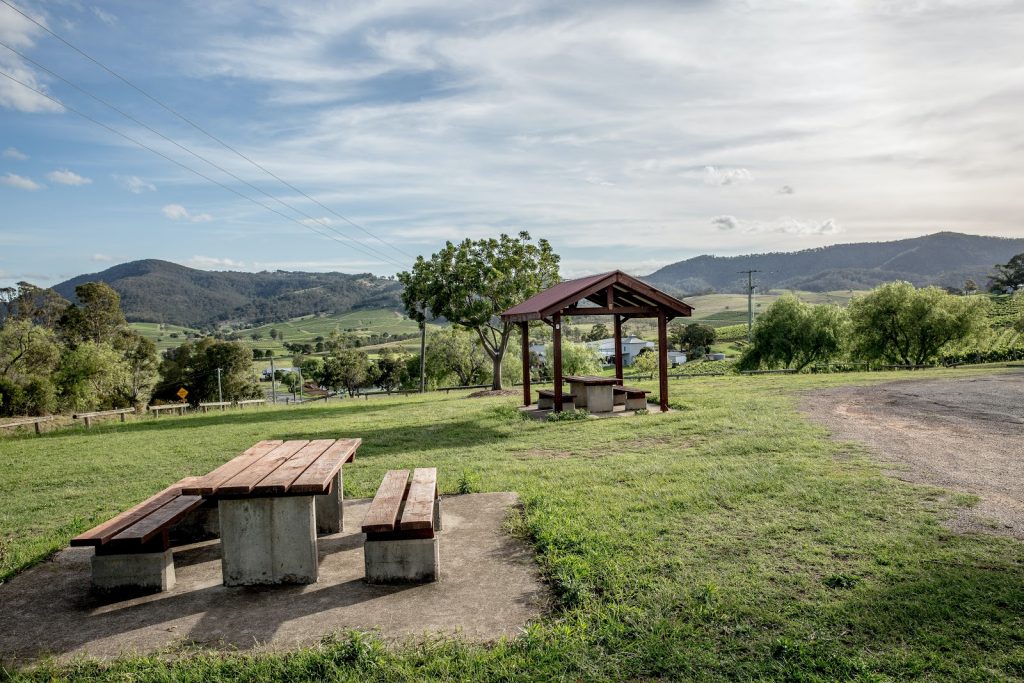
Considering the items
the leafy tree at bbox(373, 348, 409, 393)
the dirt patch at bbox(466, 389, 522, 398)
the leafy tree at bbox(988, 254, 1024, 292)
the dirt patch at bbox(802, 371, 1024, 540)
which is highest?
the leafy tree at bbox(988, 254, 1024, 292)

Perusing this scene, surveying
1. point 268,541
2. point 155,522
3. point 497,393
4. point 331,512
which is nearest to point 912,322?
point 497,393

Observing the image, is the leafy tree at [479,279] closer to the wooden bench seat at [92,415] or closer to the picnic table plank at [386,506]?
the wooden bench seat at [92,415]

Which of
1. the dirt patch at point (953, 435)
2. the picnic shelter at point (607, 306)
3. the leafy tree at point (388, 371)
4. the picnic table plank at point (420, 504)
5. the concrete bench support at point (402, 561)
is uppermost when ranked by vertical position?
the picnic shelter at point (607, 306)

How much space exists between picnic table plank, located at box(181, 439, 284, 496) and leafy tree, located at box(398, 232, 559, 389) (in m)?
17.7

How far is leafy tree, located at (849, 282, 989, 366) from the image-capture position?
3669cm

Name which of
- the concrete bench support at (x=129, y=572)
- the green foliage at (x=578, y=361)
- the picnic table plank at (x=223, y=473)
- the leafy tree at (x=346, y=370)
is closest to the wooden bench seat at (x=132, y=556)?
the concrete bench support at (x=129, y=572)

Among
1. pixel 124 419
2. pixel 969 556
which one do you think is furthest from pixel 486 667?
pixel 124 419

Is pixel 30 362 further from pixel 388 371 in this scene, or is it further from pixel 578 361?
pixel 388 371

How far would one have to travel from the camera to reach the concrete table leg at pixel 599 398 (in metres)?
13.5

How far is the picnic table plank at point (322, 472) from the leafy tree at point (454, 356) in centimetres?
3721

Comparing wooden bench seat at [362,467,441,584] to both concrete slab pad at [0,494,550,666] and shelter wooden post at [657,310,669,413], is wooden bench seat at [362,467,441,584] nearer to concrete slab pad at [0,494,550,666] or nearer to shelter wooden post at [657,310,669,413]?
concrete slab pad at [0,494,550,666]

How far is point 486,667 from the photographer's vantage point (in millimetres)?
3207

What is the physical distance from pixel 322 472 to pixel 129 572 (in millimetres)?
1472

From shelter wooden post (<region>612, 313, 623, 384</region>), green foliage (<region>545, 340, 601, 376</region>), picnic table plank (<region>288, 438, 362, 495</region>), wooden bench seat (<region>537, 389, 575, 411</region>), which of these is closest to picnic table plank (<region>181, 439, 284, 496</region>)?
picnic table plank (<region>288, 438, 362, 495</region>)
